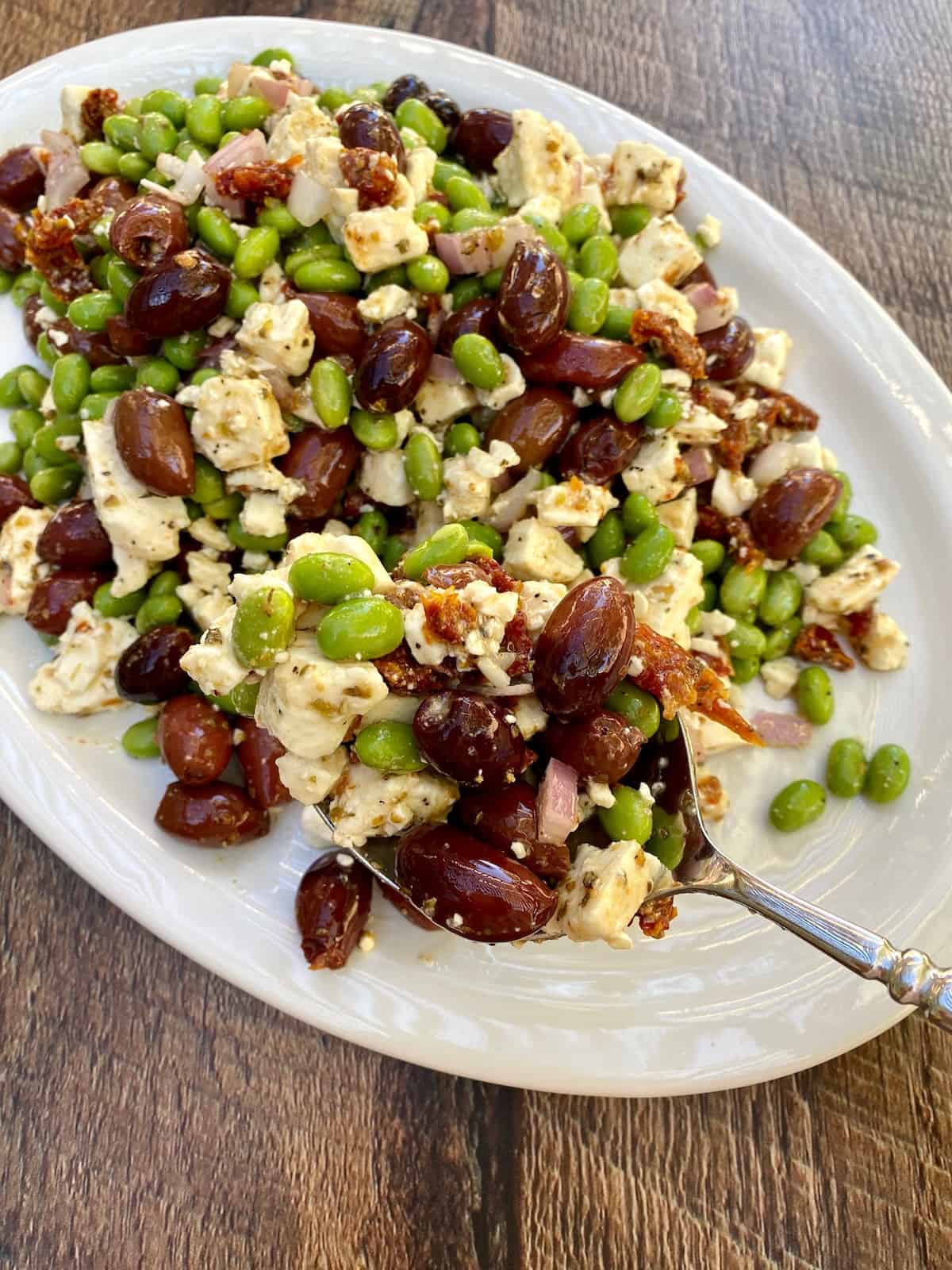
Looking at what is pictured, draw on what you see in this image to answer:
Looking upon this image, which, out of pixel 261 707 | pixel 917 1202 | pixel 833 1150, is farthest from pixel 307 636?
pixel 917 1202

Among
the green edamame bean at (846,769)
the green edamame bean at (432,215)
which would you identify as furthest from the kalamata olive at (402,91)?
the green edamame bean at (846,769)

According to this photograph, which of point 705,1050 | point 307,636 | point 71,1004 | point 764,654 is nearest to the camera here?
point 307,636

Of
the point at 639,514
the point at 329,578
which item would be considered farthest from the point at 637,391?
the point at 329,578

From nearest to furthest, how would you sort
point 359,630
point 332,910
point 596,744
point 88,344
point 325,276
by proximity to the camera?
point 359,630
point 596,744
point 332,910
point 325,276
point 88,344

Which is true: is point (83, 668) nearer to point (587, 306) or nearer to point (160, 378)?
point (160, 378)

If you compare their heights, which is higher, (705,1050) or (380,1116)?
(705,1050)

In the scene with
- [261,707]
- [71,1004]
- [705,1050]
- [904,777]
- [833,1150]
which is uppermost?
[261,707]

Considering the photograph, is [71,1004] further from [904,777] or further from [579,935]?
[904,777]

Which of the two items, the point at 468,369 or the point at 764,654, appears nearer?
the point at 468,369
